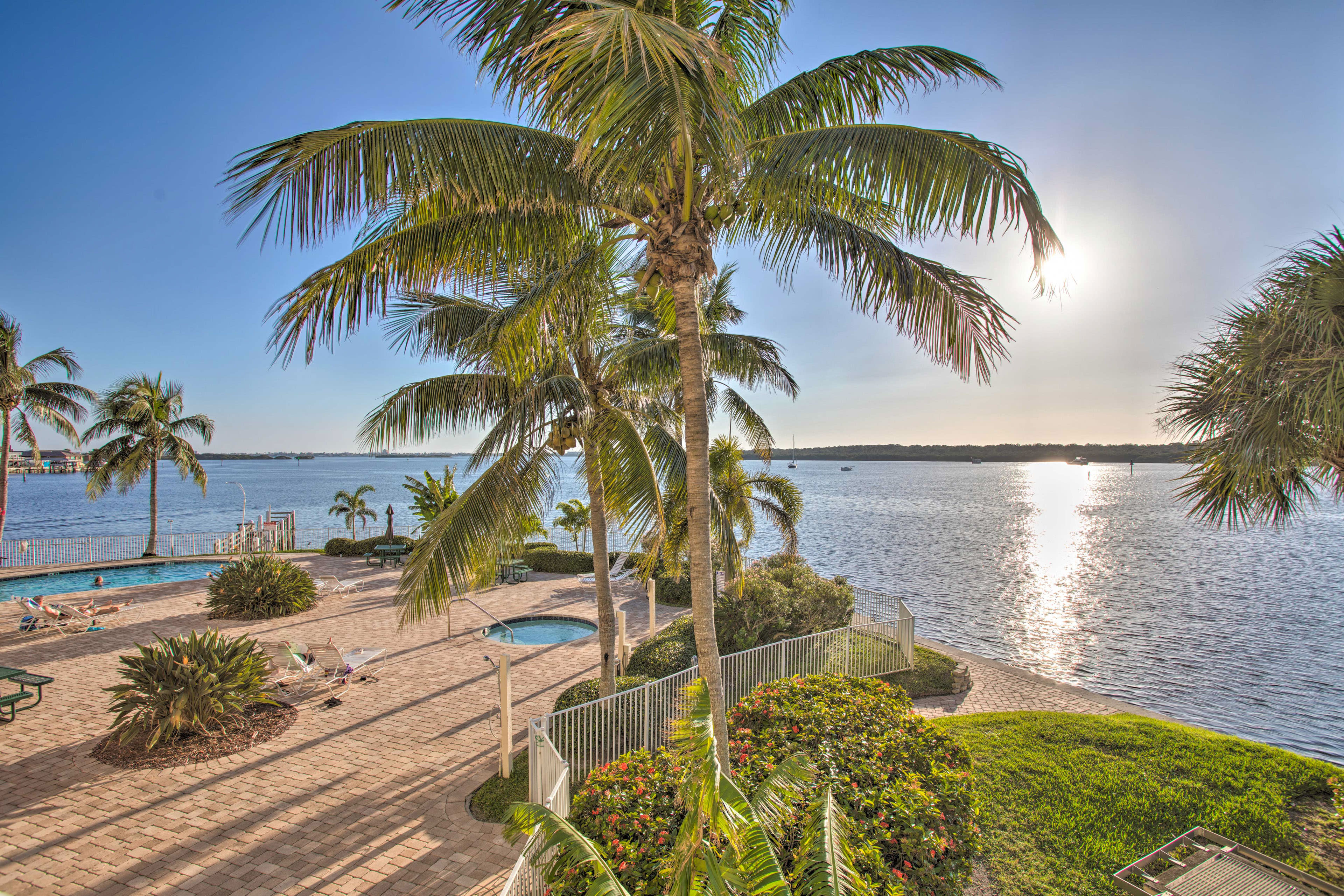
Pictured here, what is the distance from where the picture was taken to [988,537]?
49125 millimetres

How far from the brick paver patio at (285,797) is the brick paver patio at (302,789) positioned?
2 centimetres

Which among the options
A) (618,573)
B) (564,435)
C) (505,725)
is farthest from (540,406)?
(618,573)

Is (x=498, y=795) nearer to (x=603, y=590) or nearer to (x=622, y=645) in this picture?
(x=603, y=590)

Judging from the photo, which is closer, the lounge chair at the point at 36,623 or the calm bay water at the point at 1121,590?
the lounge chair at the point at 36,623

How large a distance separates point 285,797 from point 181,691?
2588 mm

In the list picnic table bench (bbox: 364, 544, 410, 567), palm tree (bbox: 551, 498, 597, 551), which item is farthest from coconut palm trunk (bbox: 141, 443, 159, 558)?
palm tree (bbox: 551, 498, 597, 551)

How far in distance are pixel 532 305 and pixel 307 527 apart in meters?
64.4

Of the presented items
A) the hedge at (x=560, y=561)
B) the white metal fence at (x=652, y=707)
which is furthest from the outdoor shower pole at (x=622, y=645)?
the hedge at (x=560, y=561)

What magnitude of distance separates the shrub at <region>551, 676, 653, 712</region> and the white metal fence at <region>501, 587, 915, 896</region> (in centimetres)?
64

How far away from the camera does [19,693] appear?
9.31 metres

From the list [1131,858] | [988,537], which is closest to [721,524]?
[1131,858]

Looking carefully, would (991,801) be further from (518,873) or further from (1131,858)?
(518,873)

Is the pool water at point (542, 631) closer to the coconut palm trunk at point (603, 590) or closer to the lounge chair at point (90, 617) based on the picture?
the coconut palm trunk at point (603, 590)

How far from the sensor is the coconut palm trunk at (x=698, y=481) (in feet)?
15.1
